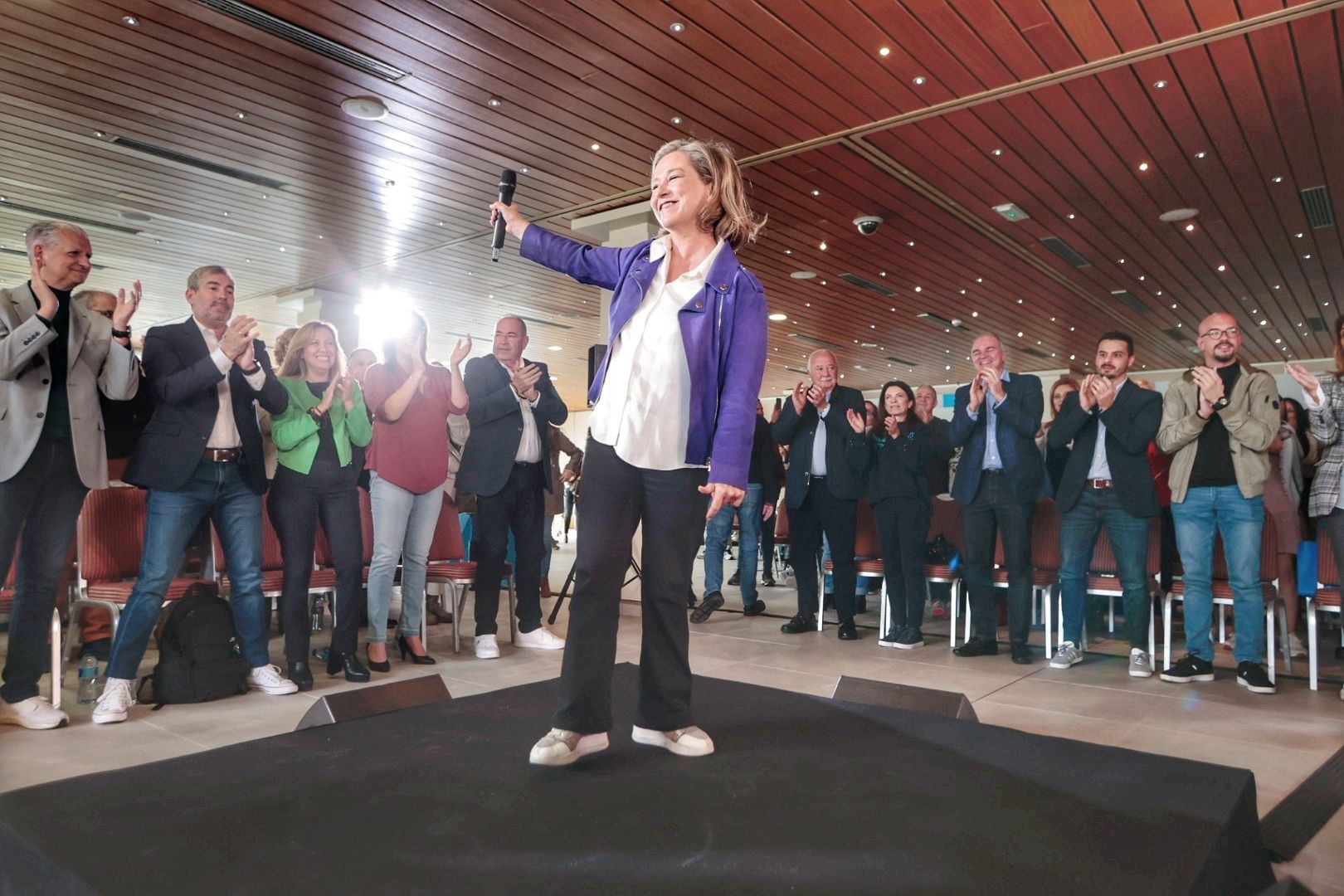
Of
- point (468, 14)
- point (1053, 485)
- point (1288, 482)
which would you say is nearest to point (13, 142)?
point (468, 14)

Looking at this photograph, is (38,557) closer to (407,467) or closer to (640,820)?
(407,467)

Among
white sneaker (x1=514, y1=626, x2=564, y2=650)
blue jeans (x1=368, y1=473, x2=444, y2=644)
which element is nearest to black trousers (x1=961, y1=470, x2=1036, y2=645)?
white sneaker (x1=514, y1=626, x2=564, y2=650)

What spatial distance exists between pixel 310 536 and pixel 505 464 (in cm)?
100

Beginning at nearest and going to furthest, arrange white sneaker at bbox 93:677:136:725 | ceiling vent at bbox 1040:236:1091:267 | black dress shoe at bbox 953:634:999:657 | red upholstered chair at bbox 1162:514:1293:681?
white sneaker at bbox 93:677:136:725
red upholstered chair at bbox 1162:514:1293:681
black dress shoe at bbox 953:634:999:657
ceiling vent at bbox 1040:236:1091:267

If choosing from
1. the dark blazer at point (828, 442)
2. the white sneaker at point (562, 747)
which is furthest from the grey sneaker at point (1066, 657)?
the white sneaker at point (562, 747)

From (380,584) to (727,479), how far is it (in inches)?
107

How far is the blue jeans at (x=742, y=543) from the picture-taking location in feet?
20.2

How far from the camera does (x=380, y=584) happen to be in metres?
4.14

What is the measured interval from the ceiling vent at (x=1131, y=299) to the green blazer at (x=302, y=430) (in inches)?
428

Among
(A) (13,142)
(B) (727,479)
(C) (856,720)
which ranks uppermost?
(A) (13,142)

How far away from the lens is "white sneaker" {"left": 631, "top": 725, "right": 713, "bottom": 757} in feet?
6.64

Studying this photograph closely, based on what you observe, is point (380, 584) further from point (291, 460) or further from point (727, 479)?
point (727, 479)

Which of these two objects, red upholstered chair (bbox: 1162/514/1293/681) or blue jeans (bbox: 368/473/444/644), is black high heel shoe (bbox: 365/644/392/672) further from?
red upholstered chair (bbox: 1162/514/1293/681)

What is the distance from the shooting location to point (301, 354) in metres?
3.98
